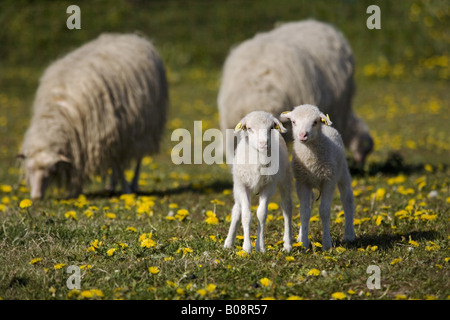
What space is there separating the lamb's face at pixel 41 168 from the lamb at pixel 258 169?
140 inches

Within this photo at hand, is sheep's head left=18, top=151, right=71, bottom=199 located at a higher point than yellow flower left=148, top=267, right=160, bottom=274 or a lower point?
higher

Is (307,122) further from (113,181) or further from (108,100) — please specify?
(113,181)

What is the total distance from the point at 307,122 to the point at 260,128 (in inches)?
14.0

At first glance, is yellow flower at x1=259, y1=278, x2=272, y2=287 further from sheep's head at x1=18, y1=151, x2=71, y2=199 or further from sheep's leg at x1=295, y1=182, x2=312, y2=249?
sheep's head at x1=18, y1=151, x2=71, y2=199

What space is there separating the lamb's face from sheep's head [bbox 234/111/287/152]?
12.3 ft

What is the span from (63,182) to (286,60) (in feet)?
10.8

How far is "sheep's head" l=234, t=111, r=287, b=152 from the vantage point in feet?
13.9

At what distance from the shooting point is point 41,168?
7.41 m

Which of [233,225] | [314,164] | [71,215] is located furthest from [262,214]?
[71,215]

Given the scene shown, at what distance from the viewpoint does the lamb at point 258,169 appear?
433 cm

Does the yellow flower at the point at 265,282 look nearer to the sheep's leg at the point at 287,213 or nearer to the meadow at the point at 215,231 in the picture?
the meadow at the point at 215,231

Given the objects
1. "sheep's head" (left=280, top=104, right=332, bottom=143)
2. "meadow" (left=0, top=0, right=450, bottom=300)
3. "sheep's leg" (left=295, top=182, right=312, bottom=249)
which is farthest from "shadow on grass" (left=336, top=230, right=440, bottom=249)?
"sheep's head" (left=280, top=104, right=332, bottom=143)

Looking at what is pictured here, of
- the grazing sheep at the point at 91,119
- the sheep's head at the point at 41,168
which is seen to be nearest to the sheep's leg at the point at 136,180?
the grazing sheep at the point at 91,119

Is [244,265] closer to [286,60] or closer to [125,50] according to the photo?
[286,60]
